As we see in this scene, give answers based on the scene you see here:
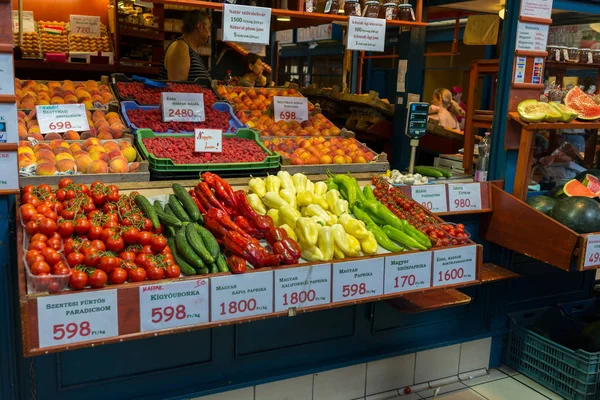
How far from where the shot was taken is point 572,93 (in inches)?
150

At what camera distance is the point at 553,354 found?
363 cm

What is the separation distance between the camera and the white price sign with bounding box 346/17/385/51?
139 inches

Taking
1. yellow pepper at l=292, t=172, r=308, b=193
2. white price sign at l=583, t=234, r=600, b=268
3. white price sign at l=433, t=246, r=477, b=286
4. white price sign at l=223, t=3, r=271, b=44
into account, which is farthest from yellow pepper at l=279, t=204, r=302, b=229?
white price sign at l=583, t=234, r=600, b=268

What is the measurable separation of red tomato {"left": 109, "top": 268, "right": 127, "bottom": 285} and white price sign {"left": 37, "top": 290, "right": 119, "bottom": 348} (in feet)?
0.20

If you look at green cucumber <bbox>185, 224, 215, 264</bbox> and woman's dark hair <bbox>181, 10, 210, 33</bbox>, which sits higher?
woman's dark hair <bbox>181, 10, 210, 33</bbox>

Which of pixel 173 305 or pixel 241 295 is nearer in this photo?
pixel 173 305

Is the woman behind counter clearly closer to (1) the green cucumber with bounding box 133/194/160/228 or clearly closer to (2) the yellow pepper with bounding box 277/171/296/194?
(2) the yellow pepper with bounding box 277/171/296/194

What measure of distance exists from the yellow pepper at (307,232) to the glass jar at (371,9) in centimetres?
171

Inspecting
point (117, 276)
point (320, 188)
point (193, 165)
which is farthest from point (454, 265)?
point (117, 276)

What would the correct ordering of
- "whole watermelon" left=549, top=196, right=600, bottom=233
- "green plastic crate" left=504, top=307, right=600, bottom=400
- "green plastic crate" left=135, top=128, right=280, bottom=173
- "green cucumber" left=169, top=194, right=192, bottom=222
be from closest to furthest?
"green cucumber" left=169, top=194, right=192, bottom=222 → "green plastic crate" left=135, top=128, right=280, bottom=173 → "whole watermelon" left=549, top=196, right=600, bottom=233 → "green plastic crate" left=504, top=307, right=600, bottom=400

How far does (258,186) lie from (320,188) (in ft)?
1.15

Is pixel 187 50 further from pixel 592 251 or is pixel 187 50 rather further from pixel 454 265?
pixel 592 251

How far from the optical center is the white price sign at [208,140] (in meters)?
3.22

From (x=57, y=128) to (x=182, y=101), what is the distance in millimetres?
802
